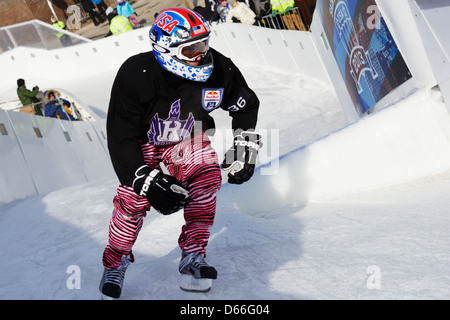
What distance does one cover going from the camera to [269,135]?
35.9 feet

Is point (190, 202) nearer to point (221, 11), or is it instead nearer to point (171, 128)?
point (171, 128)

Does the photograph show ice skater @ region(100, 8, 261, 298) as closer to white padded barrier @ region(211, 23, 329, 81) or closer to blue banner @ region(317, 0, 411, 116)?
blue banner @ region(317, 0, 411, 116)

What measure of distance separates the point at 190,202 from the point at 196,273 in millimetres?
439

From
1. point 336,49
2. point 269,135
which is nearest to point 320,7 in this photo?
point 336,49

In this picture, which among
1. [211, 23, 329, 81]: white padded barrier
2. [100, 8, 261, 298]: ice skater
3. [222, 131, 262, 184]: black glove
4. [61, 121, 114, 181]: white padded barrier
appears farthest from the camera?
[211, 23, 329, 81]: white padded barrier

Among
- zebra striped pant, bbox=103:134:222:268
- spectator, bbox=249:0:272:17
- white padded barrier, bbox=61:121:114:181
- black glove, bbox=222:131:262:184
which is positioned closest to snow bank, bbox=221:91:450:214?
black glove, bbox=222:131:262:184

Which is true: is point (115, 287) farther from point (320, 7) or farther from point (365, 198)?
point (320, 7)

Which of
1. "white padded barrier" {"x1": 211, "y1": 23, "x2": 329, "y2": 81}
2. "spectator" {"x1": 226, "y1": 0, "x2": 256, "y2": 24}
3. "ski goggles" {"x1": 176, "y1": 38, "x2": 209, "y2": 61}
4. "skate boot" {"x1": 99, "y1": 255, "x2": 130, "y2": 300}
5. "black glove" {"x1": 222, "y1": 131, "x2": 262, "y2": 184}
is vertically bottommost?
"white padded barrier" {"x1": 211, "y1": 23, "x2": 329, "y2": 81}

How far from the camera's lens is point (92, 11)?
28.6 metres

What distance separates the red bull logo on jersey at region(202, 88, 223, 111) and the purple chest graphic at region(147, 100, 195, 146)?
119mm

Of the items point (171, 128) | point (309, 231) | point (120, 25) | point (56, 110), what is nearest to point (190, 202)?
point (171, 128)

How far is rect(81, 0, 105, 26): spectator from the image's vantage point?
28562 mm

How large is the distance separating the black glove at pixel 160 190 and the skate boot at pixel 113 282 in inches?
23.1

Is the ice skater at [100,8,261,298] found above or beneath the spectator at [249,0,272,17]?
above
